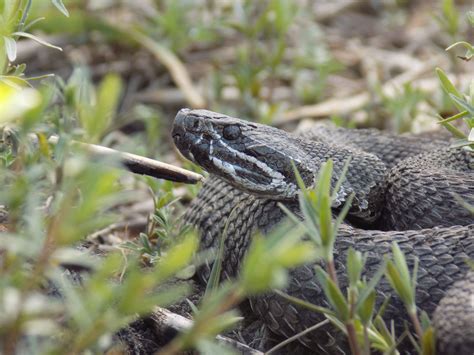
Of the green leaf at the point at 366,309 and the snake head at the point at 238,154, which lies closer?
the green leaf at the point at 366,309

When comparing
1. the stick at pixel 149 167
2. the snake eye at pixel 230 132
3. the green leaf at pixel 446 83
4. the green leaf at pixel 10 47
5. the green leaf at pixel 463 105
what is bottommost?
the stick at pixel 149 167

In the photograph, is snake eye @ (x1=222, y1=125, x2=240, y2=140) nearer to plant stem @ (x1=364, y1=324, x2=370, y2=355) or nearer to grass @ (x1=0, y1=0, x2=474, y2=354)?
grass @ (x1=0, y1=0, x2=474, y2=354)

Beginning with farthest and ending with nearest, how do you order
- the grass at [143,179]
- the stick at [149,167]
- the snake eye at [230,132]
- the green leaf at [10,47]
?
1. the snake eye at [230,132]
2. the stick at [149,167]
3. the green leaf at [10,47]
4. the grass at [143,179]

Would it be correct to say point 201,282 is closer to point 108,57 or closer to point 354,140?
point 354,140

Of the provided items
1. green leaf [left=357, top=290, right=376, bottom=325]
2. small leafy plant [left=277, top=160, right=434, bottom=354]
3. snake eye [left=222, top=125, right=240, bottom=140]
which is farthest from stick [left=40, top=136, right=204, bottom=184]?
green leaf [left=357, top=290, right=376, bottom=325]

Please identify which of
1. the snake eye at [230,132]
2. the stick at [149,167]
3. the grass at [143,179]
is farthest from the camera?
the snake eye at [230,132]

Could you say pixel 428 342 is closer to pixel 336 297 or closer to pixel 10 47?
pixel 336 297

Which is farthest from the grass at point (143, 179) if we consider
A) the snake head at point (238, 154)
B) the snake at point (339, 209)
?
the snake head at point (238, 154)

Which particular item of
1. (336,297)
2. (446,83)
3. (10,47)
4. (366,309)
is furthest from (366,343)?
(10,47)

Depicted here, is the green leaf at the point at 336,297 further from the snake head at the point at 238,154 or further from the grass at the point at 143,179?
the snake head at the point at 238,154
